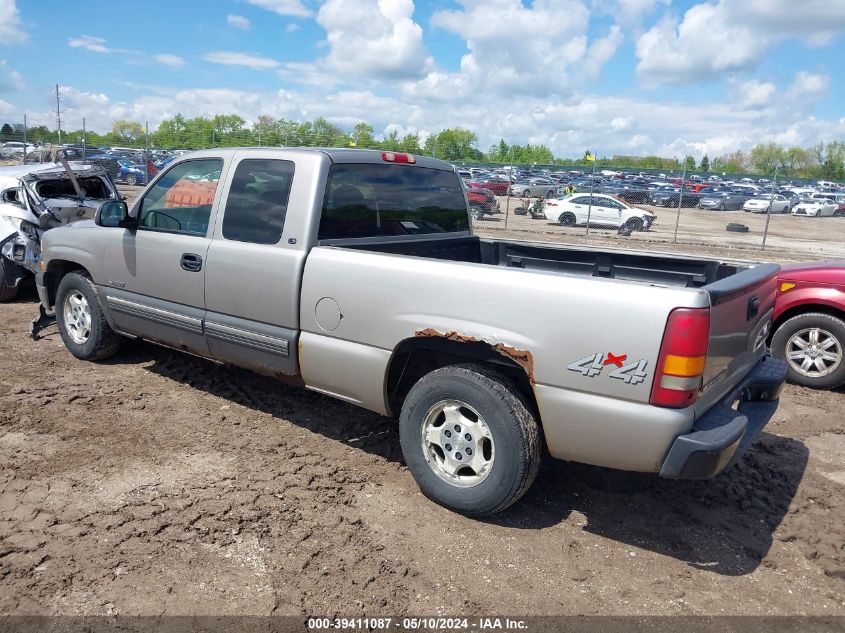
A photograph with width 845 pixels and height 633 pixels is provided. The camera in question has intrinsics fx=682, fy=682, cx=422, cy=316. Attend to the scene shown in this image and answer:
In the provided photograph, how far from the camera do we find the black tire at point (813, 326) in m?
5.81

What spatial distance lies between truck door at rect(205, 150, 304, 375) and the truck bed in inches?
14.0

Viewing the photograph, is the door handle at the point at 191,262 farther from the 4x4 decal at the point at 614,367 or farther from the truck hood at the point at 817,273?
the truck hood at the point at 817,273

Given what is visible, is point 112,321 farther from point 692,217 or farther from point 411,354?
point 692,217

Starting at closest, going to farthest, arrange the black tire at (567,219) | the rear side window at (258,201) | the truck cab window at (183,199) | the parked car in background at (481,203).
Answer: the rear side window at (258,201) < the truck cab window at (183,199) < the black tire at (567,219) < the parked car in background at (481,203)

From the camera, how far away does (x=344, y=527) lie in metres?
3.52

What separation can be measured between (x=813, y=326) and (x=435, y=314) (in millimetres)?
4086

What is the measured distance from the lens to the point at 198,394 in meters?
5.34

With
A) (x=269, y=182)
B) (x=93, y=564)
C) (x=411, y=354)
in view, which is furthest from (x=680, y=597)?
(x=269, y=182)

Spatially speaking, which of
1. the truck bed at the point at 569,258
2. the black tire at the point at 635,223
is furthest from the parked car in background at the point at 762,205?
the truck bed at the point at 569,258

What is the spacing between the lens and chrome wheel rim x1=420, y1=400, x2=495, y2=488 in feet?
11.5

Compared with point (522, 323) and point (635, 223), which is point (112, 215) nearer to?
point (522, 323)

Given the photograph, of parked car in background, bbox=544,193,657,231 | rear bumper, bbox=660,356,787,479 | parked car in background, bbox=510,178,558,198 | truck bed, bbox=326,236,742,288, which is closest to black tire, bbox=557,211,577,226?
parked car in background, bbox=544,193,657,231

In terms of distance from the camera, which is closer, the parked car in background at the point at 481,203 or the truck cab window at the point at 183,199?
the truck cab window at the point at 183,199

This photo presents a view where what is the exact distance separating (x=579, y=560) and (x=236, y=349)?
8.15 ft
